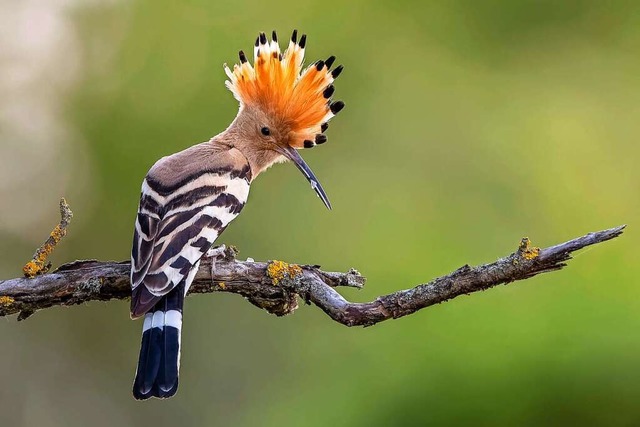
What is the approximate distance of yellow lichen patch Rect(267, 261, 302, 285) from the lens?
3.12m

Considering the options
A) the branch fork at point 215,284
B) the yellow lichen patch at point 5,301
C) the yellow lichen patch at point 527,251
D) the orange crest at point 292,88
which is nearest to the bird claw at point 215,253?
the branch fork at point 215,284

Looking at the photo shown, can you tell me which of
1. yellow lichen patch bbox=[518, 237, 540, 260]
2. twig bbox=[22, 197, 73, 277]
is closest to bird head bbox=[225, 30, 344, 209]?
twig bbox=[22, 197, 73, 277]

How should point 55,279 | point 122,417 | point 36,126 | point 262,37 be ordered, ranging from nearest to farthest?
point 55,279 < point 262,37 < point 122,417 < point 36,126

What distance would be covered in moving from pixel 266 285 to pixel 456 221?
2297mm

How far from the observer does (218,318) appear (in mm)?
5637

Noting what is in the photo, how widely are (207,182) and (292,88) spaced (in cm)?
64

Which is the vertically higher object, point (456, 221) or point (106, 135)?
point (106, 135)

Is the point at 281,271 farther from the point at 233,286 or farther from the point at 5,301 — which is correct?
the point at 5,301

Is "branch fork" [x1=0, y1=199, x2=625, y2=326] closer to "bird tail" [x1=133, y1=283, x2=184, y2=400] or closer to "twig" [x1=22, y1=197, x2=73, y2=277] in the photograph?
"twig" [x1=22, y1=197, x2=73, y2=277]

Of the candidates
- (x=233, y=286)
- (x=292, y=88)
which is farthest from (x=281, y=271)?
(x=292, y=88)

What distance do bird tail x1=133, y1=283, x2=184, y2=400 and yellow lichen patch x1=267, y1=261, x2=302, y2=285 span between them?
0.96ft

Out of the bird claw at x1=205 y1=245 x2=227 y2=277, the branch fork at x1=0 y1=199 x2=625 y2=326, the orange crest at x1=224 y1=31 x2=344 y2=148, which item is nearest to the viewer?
the branch fork at x1=0 y1=199 x2=625 y2=326
